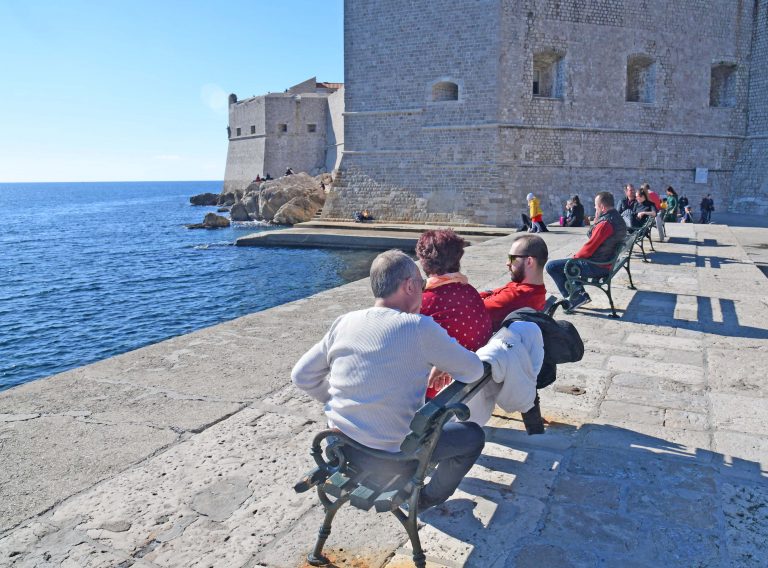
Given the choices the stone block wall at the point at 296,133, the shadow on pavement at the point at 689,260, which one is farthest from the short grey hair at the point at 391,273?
the stone block wall at the point at 296,133

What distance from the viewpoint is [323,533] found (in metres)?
1.87

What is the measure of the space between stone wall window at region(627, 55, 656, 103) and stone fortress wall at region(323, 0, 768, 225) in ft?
0.13

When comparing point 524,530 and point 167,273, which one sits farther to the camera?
point 167,273

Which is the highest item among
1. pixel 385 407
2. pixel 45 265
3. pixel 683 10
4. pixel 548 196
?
pixel 683 10

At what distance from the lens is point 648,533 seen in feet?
6.70

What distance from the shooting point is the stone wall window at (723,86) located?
19.0m

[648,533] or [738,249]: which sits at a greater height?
[738,249]

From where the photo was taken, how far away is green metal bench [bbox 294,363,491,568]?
5.76ft

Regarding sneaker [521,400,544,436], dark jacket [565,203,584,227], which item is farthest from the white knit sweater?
dark jacket [565,203,584,227]

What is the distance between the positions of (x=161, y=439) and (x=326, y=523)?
1218mm

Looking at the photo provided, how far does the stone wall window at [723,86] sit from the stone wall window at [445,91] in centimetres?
806

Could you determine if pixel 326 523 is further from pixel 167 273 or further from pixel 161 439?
pixel 167 273

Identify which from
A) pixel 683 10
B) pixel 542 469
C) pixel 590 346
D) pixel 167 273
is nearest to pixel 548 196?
pixel 683 10

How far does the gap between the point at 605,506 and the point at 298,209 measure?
81.5ft
